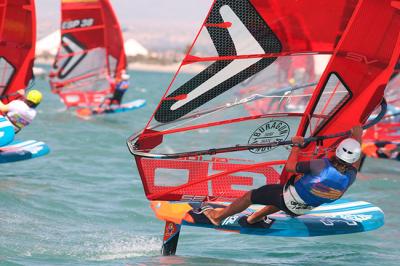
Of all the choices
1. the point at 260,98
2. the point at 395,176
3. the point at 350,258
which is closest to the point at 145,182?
the point at 260,98

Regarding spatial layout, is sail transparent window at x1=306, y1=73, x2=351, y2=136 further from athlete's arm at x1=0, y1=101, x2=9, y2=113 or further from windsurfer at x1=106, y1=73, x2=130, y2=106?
windsurfer at x1=106, y1=73, x2=130, y2=106

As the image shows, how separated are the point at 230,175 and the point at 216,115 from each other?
1.62 feet

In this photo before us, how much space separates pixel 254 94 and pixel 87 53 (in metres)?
12.3

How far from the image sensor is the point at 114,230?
289 inches

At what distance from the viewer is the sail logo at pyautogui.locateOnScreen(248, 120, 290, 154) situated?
6406mm

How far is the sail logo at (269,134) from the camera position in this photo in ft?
21.0

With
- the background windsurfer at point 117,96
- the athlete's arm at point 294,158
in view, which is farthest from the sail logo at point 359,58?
the background windsurfer at point 117,96

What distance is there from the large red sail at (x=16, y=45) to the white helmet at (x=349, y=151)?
5.99 metres

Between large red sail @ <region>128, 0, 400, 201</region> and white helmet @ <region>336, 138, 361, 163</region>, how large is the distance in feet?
2.21

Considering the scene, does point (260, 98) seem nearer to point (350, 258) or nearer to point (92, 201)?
point (350, 258)

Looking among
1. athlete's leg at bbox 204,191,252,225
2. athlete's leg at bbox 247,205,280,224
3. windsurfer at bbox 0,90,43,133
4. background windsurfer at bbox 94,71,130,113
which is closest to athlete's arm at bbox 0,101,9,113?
windsurfer at bbox 0,90,43,133

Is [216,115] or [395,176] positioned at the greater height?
[216,115]

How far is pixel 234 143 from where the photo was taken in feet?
21.4

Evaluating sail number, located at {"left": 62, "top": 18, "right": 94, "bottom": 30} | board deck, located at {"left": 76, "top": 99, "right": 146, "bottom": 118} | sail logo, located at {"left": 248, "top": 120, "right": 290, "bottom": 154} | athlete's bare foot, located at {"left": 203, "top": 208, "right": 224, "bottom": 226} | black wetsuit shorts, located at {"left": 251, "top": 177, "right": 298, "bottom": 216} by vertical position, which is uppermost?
sail logo, located at {"left": 248, "top": 120, "right": 290, "bottom": 154}
